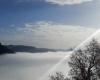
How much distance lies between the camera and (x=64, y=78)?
187 feet

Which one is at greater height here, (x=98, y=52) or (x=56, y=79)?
(x=98, y=52)

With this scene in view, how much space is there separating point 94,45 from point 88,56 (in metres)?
1.71

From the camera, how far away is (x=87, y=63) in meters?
52.1

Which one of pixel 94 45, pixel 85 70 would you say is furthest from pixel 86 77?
pixel 94 45

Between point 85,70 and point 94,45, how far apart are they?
142 inches

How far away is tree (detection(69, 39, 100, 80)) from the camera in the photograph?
51.7m

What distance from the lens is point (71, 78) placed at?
55312 mm

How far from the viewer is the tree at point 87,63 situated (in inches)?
2036

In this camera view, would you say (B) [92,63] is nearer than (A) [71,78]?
Yes

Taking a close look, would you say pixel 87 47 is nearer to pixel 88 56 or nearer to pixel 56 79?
pixel 88 56

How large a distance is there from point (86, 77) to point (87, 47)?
13.6 feet

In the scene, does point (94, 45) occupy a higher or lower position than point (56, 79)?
higher

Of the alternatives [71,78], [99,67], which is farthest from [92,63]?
[71,78]

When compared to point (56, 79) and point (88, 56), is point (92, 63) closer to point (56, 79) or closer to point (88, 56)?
point (88, 56)
